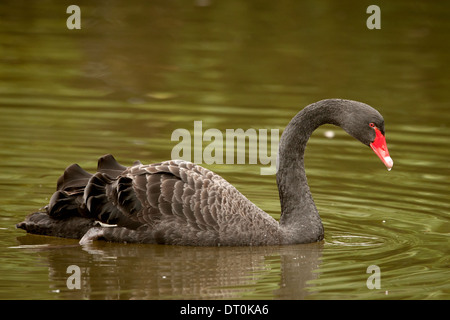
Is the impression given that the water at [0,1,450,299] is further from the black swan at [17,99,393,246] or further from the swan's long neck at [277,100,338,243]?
the swan's long neck at [277,100,338,243]

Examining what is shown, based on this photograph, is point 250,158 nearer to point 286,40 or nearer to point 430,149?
point 430,149

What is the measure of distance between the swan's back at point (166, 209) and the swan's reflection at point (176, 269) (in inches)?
3.9

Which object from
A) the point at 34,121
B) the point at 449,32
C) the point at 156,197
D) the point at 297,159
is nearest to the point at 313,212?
the point at 297,159

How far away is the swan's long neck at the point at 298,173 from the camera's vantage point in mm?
8188

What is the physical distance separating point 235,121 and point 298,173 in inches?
158

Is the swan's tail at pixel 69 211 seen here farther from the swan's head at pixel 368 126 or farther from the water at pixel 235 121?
the swan's head at pixel 368 126

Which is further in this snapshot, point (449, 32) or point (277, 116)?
point (449, 32)

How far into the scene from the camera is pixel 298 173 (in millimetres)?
8359

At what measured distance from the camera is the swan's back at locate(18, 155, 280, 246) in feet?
25.6

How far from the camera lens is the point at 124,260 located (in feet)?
24.7

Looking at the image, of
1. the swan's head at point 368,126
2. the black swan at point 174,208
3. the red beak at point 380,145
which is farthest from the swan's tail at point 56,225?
the red beak at point 380,145
